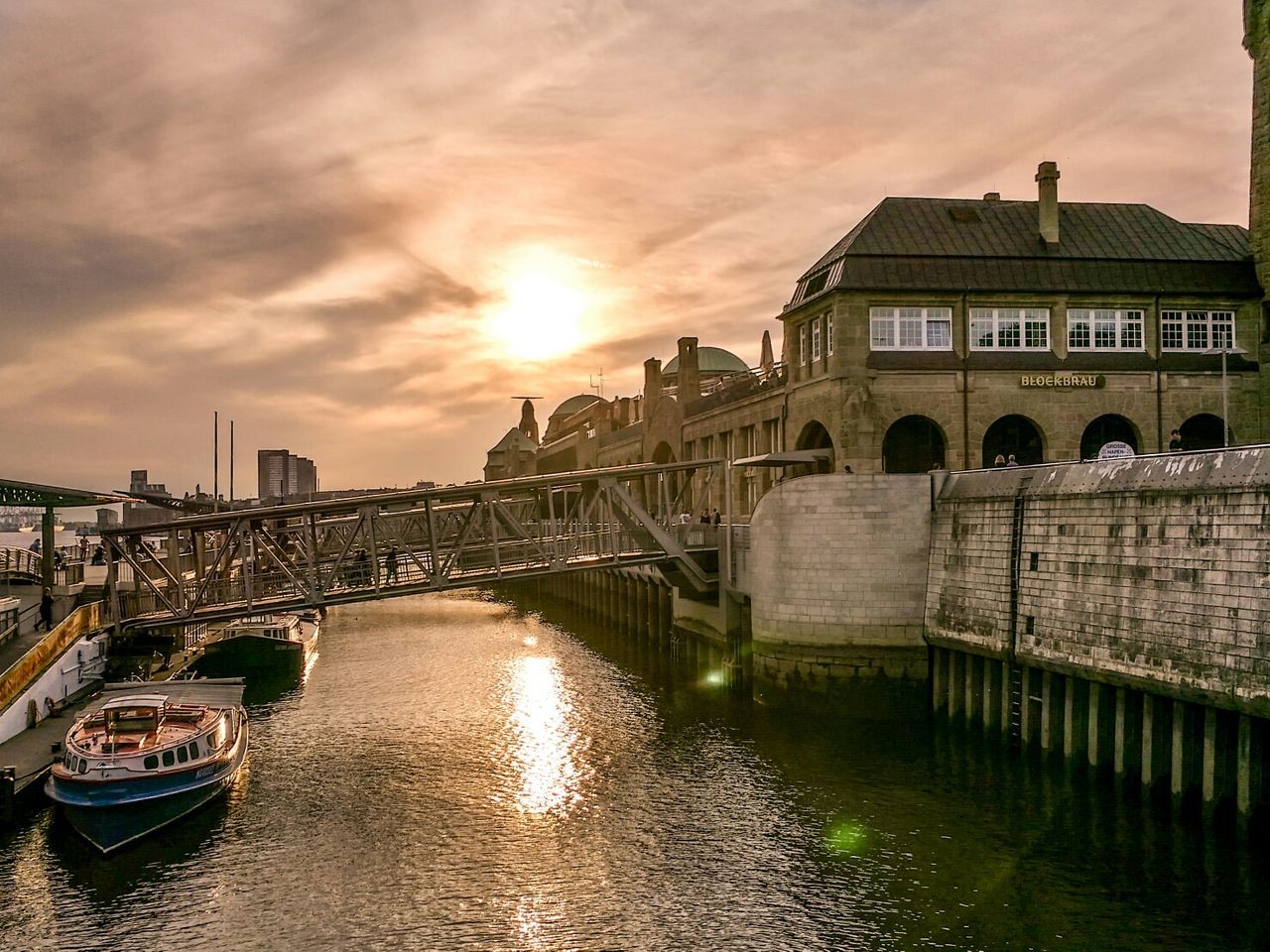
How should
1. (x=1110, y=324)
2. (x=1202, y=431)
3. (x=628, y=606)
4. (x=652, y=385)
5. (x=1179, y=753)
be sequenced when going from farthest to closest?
(x=652, y=385)
(x=628, y=606)
(x=1202, y=431)
(x=1110, y=324)
(x=1179, y=753)

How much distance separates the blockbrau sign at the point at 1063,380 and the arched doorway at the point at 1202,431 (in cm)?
630

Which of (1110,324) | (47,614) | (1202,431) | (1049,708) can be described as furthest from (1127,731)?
(47,614)

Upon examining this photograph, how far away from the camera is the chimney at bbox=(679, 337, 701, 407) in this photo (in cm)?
8431

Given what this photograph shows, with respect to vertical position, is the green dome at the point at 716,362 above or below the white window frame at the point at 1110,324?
above

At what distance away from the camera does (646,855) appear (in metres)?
29.2

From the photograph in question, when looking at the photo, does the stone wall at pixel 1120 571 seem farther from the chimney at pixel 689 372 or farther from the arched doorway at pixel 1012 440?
the chimney at pixel 689 372

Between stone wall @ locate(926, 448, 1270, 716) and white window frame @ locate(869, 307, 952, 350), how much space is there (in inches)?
444

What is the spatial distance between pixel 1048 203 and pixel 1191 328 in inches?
389

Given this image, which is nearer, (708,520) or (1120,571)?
(1120,571)

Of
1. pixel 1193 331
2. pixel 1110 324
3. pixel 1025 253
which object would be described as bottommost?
pixel 1193 331

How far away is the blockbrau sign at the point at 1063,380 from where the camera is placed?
54.5 m

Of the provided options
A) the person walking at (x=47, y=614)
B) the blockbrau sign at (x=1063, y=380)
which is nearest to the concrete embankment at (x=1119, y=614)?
the blockbrau sign at (x=1063, y=380)

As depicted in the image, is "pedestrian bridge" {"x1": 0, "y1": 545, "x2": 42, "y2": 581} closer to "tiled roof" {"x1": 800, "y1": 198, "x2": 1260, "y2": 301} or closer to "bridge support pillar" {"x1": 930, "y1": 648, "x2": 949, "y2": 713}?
"tiled roof" {"x1": 800, "y1": 198, "x2": 1260, "y2": 301}

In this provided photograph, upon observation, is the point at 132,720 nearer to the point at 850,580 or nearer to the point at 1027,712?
the point at 850,580
